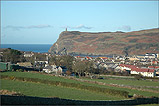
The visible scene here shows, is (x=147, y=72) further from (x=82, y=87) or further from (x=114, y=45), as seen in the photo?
(x=114, y=45)

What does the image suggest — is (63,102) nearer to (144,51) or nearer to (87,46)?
(144,51)

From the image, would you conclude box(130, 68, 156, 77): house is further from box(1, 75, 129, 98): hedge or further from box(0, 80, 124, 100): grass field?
box(0, 80, 124, 100): grass field

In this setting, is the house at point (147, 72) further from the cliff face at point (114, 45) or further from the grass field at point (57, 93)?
the cliff face at point (114, 45)

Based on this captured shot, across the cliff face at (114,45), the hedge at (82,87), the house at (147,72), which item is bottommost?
the house at (147,72)

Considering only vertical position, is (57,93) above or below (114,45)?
below

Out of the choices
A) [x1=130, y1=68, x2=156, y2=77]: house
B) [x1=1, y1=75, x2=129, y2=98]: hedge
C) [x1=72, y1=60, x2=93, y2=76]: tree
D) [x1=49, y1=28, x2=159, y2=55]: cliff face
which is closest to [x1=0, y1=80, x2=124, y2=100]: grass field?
[x1=1, y1=75, x2=129, y2=98]: hedge

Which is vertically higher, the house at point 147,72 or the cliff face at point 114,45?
the cliff face at point 114,45

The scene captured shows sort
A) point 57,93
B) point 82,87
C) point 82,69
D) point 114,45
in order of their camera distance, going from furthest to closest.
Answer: point 114,45 < point 82,69 < point 82,87 < point 57,93

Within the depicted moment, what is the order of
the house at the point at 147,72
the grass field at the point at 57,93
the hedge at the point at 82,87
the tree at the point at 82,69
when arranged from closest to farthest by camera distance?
the grass field at the point at 57,93 → the hedge at the point at 82,87 → the tree at the point at 82,69 → the house at the point at 147,72

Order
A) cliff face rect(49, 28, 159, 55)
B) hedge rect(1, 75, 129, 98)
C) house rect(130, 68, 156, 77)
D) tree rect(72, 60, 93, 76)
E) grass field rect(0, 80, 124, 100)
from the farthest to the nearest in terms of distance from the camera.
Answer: cliff face rect(49, 28, 159, 55) < house rect(130, 68, 156, 77) < tree rect(72, 60, 93, 76) < hedge rect(1, 75, 129, 98) < grass field rect(0, 80, 124, 100)

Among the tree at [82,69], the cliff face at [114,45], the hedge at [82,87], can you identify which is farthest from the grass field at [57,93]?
the cliff face at [114,45]

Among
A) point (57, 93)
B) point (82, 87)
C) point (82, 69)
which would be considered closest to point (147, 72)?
point (82, 69)
